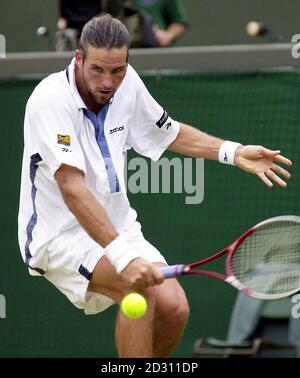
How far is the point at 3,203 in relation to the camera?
297 inches

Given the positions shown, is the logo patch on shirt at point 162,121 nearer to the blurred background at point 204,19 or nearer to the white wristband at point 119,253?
the white wristband at point 119,253

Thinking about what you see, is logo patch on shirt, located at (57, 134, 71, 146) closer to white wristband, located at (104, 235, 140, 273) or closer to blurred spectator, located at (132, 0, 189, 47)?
white wristband, located at (104, 235, 140, 273)

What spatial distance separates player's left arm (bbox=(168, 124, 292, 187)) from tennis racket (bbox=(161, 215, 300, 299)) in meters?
0.23

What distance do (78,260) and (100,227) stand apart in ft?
1.55

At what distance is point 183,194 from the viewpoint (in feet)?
24.0

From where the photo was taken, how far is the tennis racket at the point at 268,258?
17.7 ft

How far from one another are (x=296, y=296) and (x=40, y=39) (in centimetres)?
264

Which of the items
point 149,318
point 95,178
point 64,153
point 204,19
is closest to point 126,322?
point 149,318

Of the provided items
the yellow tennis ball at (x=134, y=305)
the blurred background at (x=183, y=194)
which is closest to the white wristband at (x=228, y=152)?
the yellow tennis ball at (x=134, y=305)

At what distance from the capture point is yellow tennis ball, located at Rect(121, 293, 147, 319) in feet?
16.2

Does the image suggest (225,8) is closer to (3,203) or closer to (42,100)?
(3,203)
